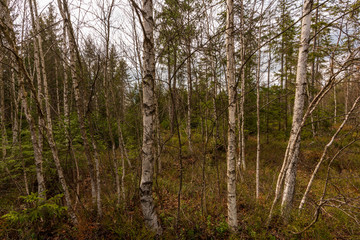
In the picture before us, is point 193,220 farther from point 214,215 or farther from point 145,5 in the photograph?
point 145,5

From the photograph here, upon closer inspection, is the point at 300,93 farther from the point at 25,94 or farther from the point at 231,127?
the point at 25,94

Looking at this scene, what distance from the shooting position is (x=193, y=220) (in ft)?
11.1

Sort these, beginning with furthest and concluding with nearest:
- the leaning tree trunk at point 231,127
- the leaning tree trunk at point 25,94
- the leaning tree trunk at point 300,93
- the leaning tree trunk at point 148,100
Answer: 1. the leaning tree trunk at point 300,93
2. the leaning tree trunk at point 231,127
3. the leaning tree trunk at point 148,100
4. the leaning tree trunk at point 25,94

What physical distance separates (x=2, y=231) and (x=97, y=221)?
1.50 meters

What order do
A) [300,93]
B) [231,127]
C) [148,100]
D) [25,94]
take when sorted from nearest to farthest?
[148,100] → [25,94] → [231,127] → [300,93]

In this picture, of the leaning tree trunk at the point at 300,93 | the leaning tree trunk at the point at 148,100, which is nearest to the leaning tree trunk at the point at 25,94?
the leaning tree trunk at the point at 148,100

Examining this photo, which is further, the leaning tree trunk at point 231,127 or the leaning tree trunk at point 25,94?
the leaning tree trunk at point 231,127

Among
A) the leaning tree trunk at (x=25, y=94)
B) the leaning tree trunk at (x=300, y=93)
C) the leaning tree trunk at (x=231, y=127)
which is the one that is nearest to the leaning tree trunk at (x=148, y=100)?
the leaning tree trunk at (x=231, y=127)

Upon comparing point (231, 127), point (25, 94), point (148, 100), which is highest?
point (25, 94)

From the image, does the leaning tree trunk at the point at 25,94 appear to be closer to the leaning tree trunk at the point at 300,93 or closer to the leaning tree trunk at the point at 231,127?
the leaning tree trunk at the point at 231,127

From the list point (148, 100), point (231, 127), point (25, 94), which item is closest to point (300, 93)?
point (231, 127)

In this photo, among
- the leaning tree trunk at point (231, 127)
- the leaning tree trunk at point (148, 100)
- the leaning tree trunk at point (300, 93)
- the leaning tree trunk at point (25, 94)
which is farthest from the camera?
the leaning tree trunk at point (300, 93)

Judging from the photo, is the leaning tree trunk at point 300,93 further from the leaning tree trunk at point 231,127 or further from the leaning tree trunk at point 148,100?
the leaning tree trunk at point 148,100

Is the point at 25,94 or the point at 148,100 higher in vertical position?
the point at 25,94
